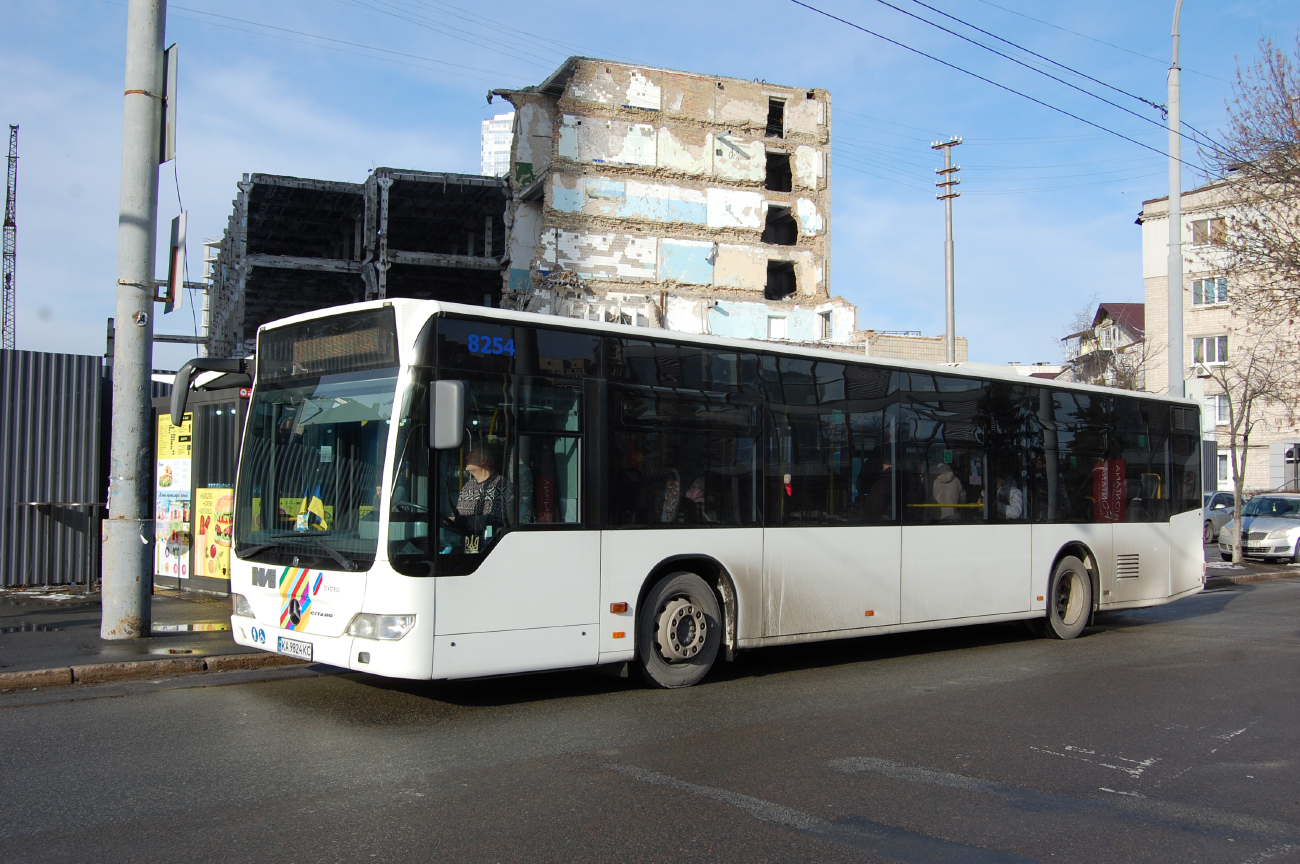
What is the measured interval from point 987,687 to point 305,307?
3776 centimetres

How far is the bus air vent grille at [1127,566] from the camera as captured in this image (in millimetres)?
12969

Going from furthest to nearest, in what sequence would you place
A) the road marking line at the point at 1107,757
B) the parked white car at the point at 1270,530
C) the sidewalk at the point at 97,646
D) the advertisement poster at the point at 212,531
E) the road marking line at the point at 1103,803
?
the parked white car at the point at 1270,530 < the advertisement poster at the point at 212,531 < the sidewalk at the point at 97,646 < the road marking line at the point at 1107,757 < the road marking line at the point at 1103,803

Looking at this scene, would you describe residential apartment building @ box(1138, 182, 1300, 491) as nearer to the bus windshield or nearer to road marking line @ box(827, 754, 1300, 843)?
road marking line @ box(827, 754, 1300, 843)

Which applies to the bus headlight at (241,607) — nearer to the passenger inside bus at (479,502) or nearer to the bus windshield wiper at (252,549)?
the bus windshield wiper at (252,549)

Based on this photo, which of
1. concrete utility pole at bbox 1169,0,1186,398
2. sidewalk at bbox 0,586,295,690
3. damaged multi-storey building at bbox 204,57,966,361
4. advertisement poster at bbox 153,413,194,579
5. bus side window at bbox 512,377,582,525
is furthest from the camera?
damaged multi-storey building at bbox 204,57,966,361

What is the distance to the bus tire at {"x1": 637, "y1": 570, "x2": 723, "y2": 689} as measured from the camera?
8.44 metres

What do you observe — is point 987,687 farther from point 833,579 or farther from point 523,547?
point 523,547

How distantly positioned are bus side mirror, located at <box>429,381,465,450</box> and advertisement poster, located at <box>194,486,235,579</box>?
24.8ft

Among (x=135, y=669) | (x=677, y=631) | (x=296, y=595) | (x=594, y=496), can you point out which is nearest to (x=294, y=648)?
(x=296, y=595)

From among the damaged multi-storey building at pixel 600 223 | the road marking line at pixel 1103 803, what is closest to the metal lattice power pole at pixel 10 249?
the damaged multi-storey building at pixel 600 223

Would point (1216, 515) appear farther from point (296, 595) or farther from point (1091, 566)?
point (296, 595)

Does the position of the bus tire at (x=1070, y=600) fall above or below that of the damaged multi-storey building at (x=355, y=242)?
below

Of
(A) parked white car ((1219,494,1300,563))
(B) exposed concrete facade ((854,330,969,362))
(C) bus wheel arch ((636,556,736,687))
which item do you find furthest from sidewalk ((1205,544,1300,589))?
(B) exposed concrete facade ((854,330,969,362))

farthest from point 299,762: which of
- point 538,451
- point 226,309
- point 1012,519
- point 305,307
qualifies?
point 226,309
